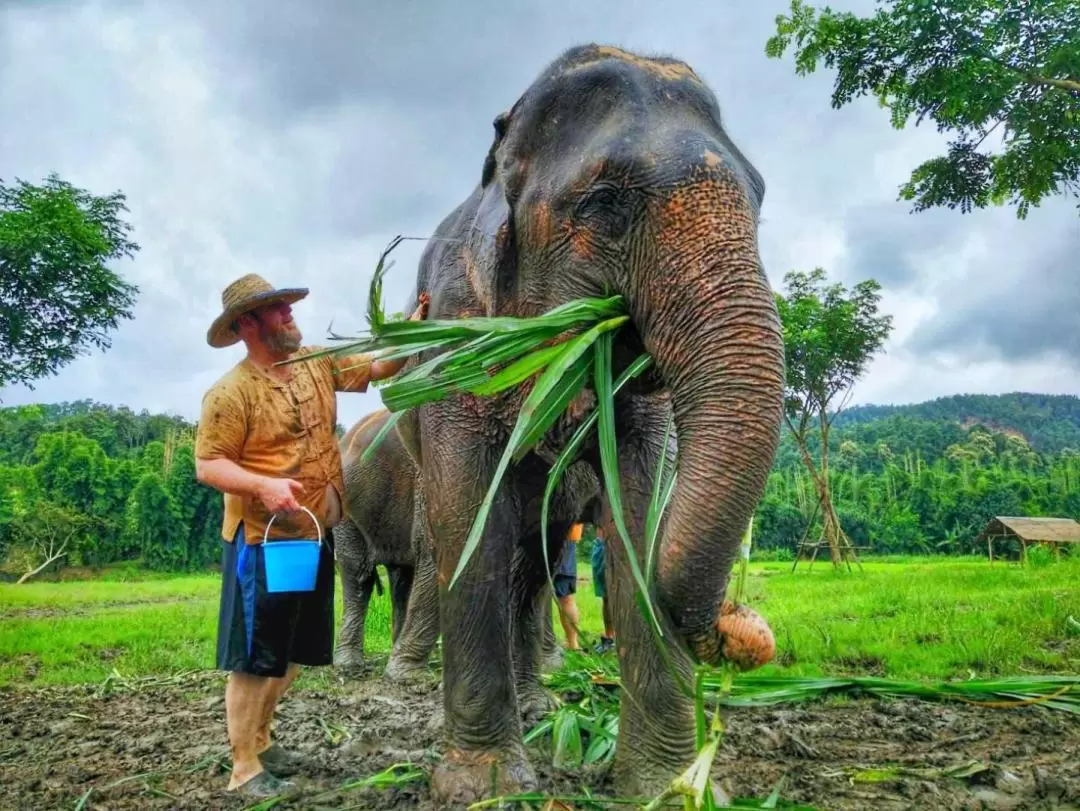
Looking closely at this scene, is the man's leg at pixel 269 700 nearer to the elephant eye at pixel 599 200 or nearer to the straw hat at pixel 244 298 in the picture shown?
the straw hat at pixel 244 298

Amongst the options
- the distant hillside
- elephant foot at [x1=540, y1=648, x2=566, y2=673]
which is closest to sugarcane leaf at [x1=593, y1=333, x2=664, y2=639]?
elephant foot at [x1=540, y1=648, x2=566, y2=673]

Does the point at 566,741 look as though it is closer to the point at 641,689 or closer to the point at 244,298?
the point at 641,689

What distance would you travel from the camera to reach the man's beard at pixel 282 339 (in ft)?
12.7

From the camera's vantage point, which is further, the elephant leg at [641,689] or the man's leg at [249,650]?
the man's leg at [249,650]

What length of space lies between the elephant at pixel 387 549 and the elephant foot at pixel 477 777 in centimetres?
244

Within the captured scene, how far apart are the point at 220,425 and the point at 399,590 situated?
446cm

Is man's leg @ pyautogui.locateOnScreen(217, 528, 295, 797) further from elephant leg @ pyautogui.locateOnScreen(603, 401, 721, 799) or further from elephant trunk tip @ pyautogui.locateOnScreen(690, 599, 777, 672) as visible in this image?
elephant trunk tip @ pyautogui.locateOnScreen(690, 599, 777, 672)

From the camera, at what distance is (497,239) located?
3.38 meters

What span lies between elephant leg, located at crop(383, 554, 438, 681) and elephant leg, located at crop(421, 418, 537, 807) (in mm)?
2664

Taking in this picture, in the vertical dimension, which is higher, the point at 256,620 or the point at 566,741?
the point at 256,620

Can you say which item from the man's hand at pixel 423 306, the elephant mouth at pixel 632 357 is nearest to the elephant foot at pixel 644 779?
the elephant mouth at pixel 632 357

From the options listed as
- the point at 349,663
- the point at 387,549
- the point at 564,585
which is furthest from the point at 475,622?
the point at 349,663

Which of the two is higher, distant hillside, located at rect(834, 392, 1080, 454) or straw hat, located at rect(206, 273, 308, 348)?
distant hillside, located at rect(834, 392, 1080, 454)

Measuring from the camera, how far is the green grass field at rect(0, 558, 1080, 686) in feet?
22.9
